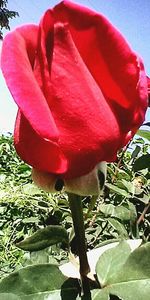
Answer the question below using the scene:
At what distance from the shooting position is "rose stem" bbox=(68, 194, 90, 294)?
0.45 metres

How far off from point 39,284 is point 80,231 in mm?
60

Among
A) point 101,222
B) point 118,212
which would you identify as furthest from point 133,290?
point 101,222

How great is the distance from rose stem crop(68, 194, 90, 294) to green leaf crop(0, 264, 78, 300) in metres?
0.01

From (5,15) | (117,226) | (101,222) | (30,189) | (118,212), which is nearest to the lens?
(117,226)

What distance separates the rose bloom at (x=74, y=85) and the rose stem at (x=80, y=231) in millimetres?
22

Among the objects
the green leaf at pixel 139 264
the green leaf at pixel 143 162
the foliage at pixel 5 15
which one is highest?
the green leaf at pixel 139 264

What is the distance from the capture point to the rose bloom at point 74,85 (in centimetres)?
41

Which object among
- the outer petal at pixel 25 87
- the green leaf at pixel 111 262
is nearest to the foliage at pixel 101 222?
the green leaf at pixel 111 262

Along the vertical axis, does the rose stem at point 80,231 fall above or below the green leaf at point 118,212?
above

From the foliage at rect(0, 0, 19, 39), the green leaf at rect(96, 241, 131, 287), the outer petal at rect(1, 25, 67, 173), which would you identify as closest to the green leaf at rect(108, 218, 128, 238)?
the green leaf at rect(96, 241, 131, 287)

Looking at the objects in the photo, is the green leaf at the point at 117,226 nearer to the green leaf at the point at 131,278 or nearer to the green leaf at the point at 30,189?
the green leaf at the point at 131,278

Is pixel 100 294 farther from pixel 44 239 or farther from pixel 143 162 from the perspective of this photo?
pixel 143 162

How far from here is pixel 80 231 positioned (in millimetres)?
456

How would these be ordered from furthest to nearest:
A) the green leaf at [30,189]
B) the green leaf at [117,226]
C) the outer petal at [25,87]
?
1. the green leaf at [30,189]
2. the green leaf at [117,226]
3. the outer petal at [25,87]
